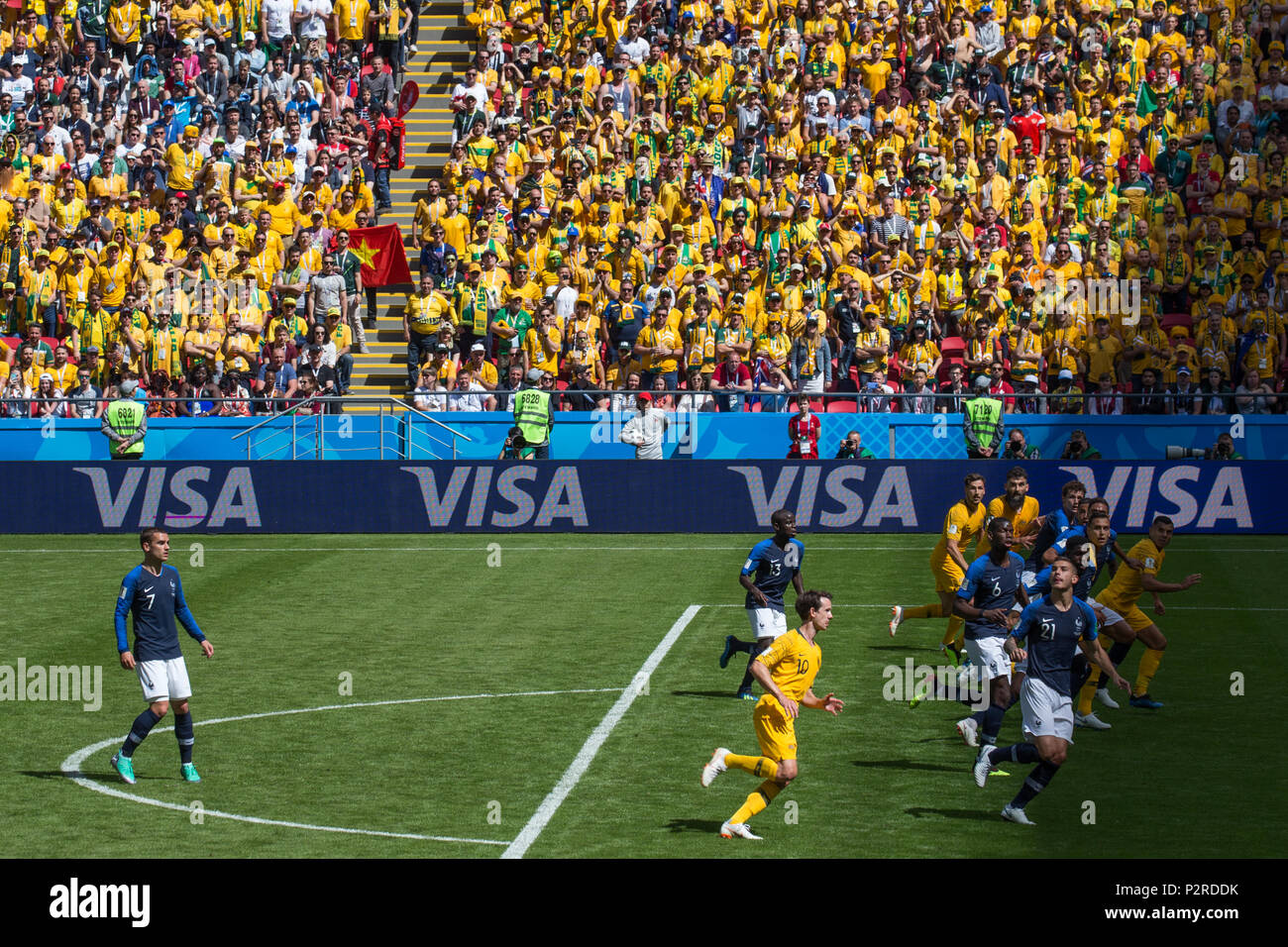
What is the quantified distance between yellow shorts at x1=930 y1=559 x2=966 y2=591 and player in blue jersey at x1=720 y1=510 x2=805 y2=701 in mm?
1753

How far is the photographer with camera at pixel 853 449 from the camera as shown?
29.2 metres

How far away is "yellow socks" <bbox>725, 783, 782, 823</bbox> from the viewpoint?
12.5 meters

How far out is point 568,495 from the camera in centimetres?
2955

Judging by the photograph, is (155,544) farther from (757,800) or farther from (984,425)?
(984,425)

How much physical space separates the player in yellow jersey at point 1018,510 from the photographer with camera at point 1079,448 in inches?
370

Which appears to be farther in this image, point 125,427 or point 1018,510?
point 125,427

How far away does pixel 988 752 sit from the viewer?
547 inches

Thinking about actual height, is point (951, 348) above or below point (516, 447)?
above

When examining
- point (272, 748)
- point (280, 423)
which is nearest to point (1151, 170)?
point (280, 423)

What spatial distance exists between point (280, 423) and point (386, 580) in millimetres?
6306

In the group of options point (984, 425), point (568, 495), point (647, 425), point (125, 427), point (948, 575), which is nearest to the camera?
point (948, 575)

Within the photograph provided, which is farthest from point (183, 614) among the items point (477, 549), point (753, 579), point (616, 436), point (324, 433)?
point (324, 433)

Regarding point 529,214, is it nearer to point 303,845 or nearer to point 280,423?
point 280,423

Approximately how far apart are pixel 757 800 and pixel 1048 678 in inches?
86.1
